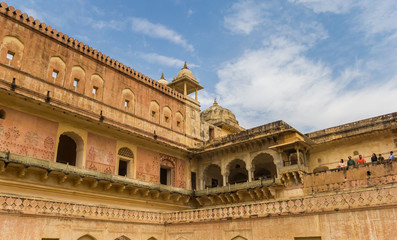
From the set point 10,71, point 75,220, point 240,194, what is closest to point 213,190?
point 240,194

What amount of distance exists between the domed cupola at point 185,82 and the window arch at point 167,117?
2.90m

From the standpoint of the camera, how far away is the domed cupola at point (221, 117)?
25.4 metres

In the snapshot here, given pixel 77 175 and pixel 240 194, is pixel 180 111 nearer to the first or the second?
pixel 240 194

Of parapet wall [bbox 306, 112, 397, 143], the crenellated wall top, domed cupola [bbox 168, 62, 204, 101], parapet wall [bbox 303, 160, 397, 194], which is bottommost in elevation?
parapet wall [bbox 303, 160, 397, 194]

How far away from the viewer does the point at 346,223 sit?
7773mm

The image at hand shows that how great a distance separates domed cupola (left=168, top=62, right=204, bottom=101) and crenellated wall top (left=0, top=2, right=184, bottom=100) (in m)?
2.44

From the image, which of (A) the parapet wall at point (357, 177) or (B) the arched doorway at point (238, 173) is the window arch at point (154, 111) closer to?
(B) the arched doorway at point (238, 173)

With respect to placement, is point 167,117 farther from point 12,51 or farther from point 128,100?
point 12,51

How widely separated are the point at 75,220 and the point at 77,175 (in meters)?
3.38

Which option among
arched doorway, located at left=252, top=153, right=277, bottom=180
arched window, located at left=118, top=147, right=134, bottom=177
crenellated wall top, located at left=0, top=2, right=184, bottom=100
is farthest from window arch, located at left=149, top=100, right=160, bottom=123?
arched doorway, located at left=252, top=153, right=277, bottom=180

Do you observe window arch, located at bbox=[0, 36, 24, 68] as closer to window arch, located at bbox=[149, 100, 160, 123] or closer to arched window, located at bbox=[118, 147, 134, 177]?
arched window, located at bbox=[118, 147, 134, 177]

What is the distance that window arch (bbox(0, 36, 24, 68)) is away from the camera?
12.7m

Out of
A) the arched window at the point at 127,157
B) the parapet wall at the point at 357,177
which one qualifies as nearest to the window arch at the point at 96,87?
the arched window at the point at 127,157

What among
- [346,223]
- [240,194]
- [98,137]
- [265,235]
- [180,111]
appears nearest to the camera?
[346,223]
